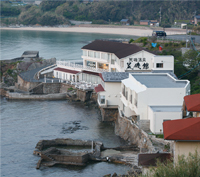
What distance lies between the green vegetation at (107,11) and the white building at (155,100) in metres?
100

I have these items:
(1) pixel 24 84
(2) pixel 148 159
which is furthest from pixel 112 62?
(2) pixel 148 159

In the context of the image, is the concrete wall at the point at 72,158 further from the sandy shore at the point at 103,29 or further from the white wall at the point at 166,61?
the sandy shore at the point at 103,29

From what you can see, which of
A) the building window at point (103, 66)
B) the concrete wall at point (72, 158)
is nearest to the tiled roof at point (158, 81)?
the concrete wall at point (72, 158)

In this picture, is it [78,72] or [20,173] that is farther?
[78,72]

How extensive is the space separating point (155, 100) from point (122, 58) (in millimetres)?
12872

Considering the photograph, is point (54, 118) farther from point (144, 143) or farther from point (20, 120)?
point (144, 143)

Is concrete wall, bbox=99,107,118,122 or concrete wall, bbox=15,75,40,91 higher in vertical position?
concrete wall, bbox=99,107,118,122

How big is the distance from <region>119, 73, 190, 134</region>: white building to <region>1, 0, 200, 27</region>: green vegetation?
100085mm

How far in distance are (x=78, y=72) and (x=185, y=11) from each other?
8845cm

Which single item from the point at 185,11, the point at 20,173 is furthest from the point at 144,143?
the point at 185,11

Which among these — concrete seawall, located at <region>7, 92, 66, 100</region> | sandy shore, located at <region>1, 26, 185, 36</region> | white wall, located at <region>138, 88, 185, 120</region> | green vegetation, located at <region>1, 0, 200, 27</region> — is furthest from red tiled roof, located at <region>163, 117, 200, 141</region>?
green vegetation, located at <region>1, 0, 200, 27</region>

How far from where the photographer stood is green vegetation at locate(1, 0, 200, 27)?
126875mm

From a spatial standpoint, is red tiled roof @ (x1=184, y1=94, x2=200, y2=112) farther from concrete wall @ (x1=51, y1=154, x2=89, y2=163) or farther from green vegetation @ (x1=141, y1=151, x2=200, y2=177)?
concrete wall @ (x1=51, y1=154, x2=89, y2=163)

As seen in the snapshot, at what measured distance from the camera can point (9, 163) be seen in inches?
945
